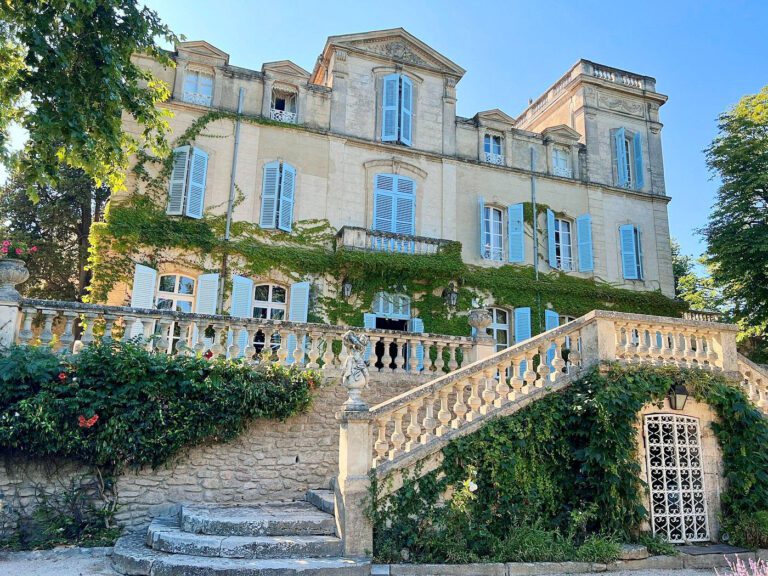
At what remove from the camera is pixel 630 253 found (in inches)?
685

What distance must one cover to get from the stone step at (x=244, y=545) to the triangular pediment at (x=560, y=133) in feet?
48.9

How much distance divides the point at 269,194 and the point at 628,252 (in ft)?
35.1

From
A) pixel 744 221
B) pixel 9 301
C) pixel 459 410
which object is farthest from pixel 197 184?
pixel 744 221

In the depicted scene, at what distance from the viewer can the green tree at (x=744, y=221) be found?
16062mm

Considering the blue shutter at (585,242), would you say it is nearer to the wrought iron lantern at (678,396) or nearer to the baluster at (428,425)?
the wrought iron lantern at (678,396)

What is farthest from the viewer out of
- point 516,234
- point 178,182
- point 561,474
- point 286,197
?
point 516,234

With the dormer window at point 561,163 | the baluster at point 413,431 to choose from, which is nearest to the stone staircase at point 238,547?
the baluster at point 413,431

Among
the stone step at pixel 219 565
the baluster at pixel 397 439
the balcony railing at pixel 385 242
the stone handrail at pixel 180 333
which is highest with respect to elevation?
the balcony railing at pixel 385 242

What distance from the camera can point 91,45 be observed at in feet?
25.0

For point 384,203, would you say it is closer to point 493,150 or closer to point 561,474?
point 493,150

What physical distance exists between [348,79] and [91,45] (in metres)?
8.91

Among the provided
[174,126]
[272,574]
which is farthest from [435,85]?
[272,574]

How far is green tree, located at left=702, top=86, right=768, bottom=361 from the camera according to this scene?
1606cm

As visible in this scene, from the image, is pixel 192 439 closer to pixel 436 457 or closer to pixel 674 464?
pixel 436 457
